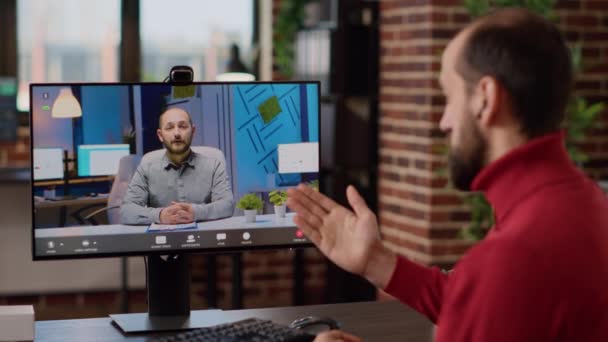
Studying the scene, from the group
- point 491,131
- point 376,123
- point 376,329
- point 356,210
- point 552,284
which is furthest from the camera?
point 376,123

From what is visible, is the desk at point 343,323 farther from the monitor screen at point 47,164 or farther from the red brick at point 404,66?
the red brick at point 404,66

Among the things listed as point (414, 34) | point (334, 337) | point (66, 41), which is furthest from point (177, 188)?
point (66, 41)

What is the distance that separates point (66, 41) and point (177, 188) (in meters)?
3.67

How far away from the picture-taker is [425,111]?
422cm

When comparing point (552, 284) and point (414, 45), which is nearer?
point (552, 284)

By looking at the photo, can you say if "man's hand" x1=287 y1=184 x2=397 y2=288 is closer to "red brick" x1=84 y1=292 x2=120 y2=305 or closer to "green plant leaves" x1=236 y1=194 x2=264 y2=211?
"green plant leaves" x1=236 y1=194 x2=264 y2=211

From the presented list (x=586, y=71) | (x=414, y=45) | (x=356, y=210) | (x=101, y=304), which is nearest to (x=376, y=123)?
(x=414, y=45)

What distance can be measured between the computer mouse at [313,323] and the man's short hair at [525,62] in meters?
0.70

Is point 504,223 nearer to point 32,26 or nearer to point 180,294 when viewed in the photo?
point 180,294

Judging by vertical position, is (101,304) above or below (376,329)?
below

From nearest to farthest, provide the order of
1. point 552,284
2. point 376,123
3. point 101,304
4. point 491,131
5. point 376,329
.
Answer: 1. point 552,284
2. point 491,131
3. point 376,329
4. point 376,123
5. point 101,304

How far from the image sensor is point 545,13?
13.1 ft

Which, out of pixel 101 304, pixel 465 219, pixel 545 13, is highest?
pixel 545 13

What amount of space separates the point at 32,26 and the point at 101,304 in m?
1.43
